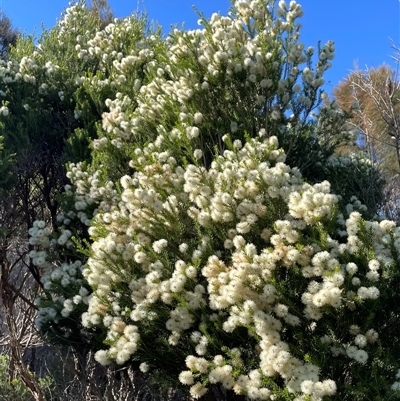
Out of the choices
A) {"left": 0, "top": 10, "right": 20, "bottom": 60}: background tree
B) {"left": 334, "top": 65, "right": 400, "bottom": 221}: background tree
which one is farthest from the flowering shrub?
{"left": 0, "top": 10, "right": 20, "bottom": 60}: background tree

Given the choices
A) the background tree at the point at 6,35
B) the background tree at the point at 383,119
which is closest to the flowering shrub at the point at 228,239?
A: the background tree at the point at 383,119

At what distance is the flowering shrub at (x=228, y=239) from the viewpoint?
3381 millimetres

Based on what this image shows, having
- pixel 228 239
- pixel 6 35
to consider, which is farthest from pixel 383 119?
pixel 6 35

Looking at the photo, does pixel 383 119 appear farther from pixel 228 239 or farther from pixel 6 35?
pixel 6 35

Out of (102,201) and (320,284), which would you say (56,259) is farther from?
(320,284)

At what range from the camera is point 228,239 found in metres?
4.06

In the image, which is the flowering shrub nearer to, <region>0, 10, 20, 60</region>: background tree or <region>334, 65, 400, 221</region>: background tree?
<region>334, 65, 400, 221</region>: background tree

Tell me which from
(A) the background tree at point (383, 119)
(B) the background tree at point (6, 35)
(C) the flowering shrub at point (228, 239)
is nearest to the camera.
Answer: (C) the flowering shrub at point (228, 239)

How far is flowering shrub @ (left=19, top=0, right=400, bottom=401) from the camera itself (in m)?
3.38

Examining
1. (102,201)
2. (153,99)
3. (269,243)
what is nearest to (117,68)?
(153,99)

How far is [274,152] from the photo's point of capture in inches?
174

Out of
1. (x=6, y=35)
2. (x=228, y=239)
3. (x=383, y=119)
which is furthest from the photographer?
(x=6, y=35)

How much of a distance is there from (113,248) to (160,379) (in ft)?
4.05

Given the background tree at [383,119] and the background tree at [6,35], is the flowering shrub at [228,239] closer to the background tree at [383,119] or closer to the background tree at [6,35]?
the background tree at [383,119]
